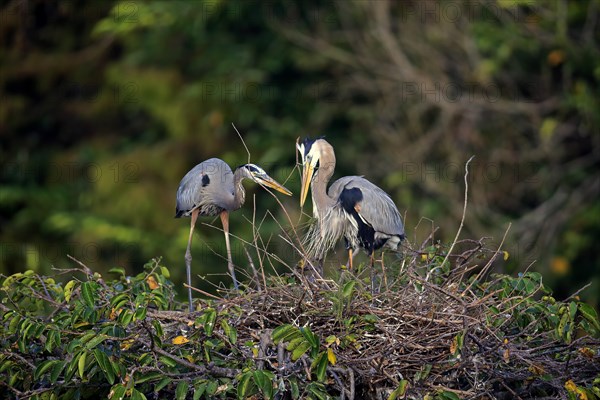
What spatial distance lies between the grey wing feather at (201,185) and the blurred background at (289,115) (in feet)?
12.7

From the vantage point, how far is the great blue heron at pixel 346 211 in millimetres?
7016

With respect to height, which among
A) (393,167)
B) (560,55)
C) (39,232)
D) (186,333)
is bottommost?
(39,232)

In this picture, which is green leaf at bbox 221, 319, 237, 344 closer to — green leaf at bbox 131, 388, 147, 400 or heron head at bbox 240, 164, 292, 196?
green leaf at bbox 131, 388, 147, 400

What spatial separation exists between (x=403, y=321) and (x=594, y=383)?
914 millimetres

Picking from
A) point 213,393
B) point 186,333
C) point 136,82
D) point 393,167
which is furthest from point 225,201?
point 136,82

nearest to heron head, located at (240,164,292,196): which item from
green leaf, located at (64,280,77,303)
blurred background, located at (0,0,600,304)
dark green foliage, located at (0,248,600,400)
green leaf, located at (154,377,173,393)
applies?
dark green foliage, located at (0,248,600,400)

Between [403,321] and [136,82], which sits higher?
[403,321]

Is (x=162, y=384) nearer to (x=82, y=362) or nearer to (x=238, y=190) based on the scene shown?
(x=82, y=362)

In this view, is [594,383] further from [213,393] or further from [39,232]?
[39,232]

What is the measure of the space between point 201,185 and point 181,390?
9.66 feet

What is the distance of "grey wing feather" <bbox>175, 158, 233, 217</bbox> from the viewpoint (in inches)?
295

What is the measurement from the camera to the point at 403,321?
17.1 ft

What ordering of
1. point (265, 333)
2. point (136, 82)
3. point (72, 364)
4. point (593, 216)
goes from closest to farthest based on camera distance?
point (72, 364) → point (265, 333) → point (593, 216) → point (136, 82)

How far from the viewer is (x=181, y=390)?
469cm
